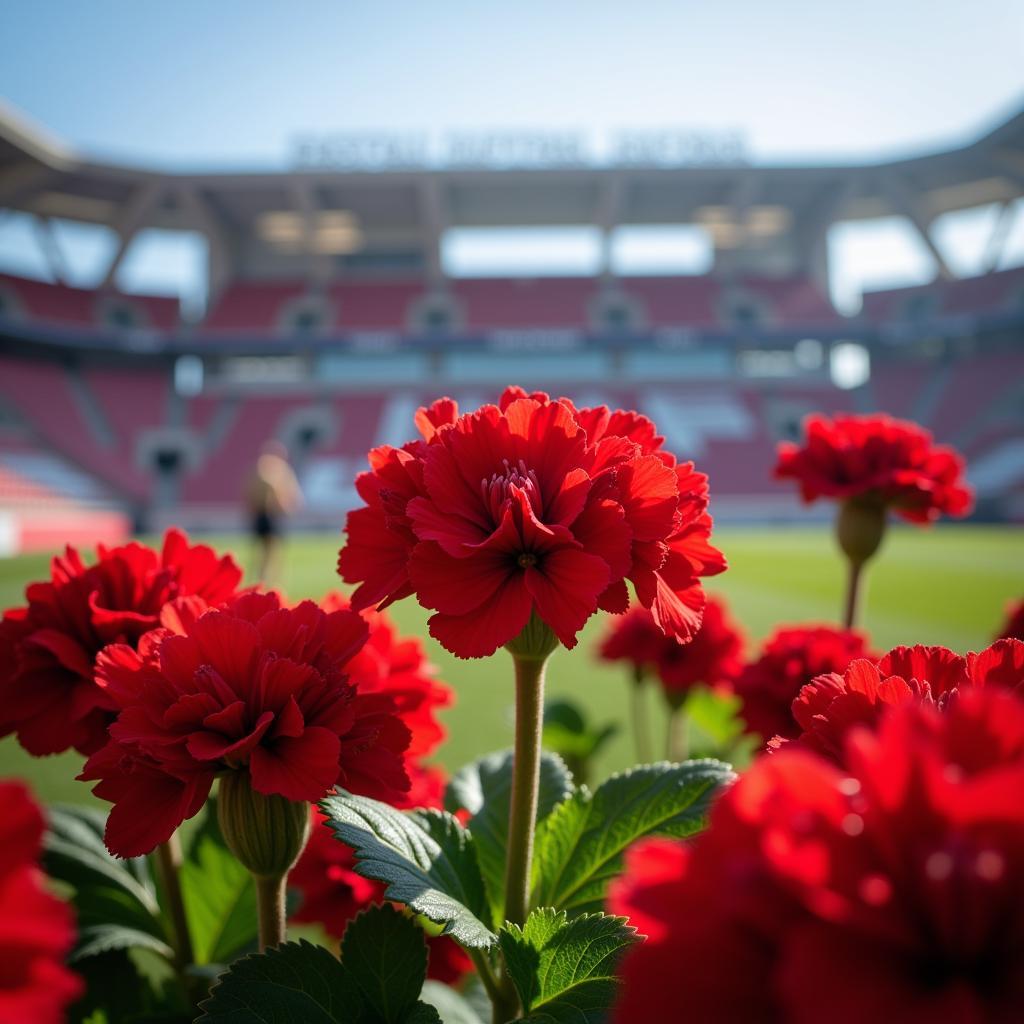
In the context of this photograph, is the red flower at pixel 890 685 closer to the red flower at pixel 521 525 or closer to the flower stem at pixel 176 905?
the red flower at pixel 521 525

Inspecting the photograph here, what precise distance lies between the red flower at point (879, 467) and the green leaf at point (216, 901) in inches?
36.9

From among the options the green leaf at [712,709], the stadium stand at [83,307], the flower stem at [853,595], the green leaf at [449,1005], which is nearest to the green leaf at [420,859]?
the green leaf at [449,1005]

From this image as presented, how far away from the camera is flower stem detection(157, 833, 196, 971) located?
66cm

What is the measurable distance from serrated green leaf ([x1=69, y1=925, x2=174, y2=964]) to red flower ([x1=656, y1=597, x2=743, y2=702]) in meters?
0.97

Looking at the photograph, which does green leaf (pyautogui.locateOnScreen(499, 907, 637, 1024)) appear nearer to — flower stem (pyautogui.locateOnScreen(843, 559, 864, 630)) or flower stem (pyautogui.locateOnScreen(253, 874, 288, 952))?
flower stem (pyautogui.locateOnScreen(253, 874, 288, 952))

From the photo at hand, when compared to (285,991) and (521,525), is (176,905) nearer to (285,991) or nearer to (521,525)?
(285,991)

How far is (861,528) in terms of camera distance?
3.76 ft

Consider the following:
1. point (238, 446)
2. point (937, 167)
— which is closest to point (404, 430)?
point (238, 446)

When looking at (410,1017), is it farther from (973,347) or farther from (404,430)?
(973,347)

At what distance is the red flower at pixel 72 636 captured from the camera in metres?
0.58

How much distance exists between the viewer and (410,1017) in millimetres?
480

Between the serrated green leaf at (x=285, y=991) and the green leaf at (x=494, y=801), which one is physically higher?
the green leaf at (x=494, y=801)

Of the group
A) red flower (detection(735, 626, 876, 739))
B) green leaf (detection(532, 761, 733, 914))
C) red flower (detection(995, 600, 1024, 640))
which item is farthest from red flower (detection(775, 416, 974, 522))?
green leaf (detection(532, 761, 733, 914))

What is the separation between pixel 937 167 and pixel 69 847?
24966 millimetres
